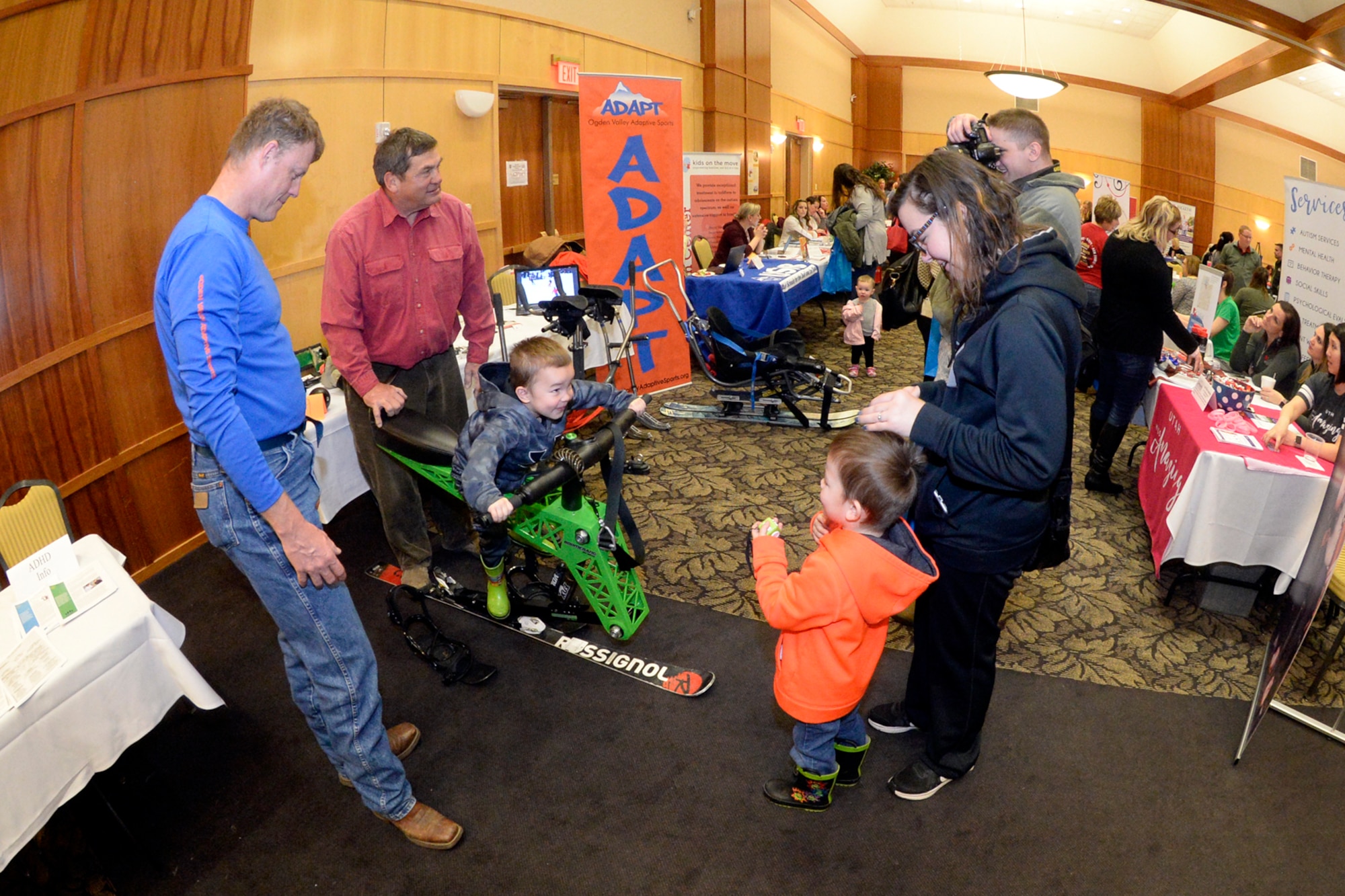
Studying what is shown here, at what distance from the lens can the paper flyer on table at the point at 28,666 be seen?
67.8 inches

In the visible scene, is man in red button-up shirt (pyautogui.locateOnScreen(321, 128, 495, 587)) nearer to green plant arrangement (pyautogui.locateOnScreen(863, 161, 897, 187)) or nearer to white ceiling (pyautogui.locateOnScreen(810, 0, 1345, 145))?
green plant arrangement (pyautogui.locateOnScreen(863, 161, 897, 187))

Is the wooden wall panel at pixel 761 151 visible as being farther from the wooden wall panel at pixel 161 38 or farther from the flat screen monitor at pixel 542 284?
the wooden wall panel at pixel 161 38

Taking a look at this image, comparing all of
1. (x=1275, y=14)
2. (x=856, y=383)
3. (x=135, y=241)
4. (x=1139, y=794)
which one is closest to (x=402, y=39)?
(x=135, y=241)

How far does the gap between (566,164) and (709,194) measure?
5.04 feet

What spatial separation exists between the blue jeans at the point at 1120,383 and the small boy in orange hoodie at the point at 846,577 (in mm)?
2781

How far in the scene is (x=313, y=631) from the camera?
1907mm

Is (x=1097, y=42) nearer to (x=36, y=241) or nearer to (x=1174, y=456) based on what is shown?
(x=1174, y=456)

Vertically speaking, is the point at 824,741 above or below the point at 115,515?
below

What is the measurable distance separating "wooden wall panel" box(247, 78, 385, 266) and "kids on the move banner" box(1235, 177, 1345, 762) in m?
4.74

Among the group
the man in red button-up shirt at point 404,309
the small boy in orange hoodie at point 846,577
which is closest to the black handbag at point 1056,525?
the small boy in orange hoodie at point 846,577

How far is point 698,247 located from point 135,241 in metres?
5.49

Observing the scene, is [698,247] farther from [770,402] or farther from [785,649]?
[785,649]

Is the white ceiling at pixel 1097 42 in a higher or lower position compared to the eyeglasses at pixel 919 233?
higher

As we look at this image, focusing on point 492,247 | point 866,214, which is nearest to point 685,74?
point 866,214
